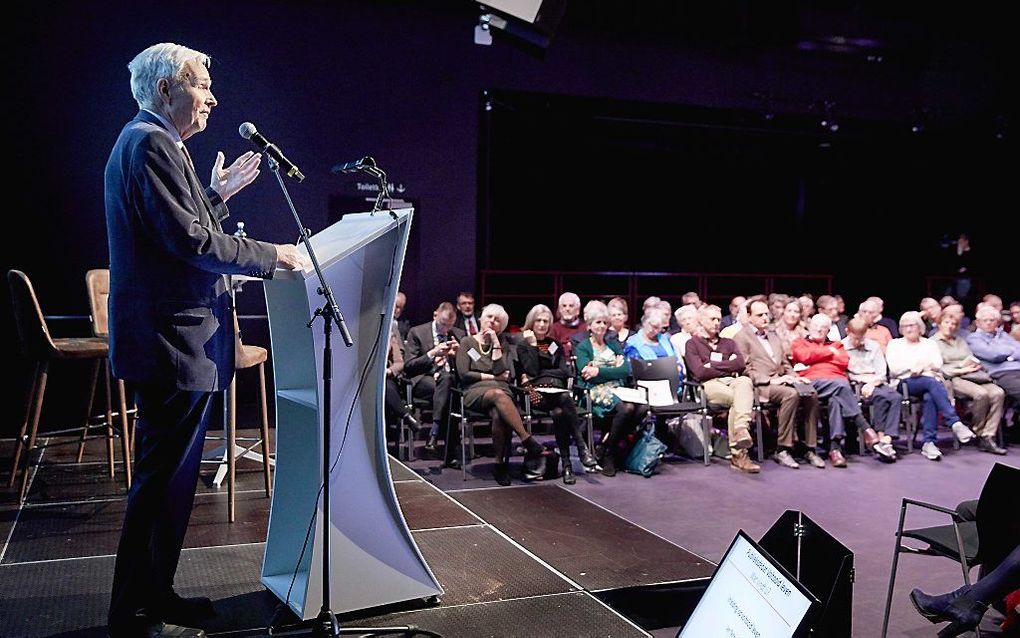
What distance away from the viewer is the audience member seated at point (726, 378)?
6.32m

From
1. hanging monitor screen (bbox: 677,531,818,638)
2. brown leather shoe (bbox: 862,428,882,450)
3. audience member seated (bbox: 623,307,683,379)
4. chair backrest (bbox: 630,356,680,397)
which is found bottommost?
brown leather shoe (bbox: 862,428,882,450)

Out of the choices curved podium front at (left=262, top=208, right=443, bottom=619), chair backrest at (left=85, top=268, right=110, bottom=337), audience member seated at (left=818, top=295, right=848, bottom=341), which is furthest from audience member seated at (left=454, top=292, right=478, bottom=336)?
curved podium front at (left=262, top=208, right=443, bottom=619)

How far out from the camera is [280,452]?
9.48ft

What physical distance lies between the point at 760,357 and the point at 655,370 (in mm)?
945

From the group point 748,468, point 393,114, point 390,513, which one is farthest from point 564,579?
point 393,114

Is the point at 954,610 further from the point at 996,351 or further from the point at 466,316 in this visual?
the point at 996,351

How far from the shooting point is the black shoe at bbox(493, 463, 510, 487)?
556 cm

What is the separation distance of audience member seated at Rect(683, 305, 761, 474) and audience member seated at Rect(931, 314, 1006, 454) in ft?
6.75

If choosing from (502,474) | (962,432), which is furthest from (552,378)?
(962,432)

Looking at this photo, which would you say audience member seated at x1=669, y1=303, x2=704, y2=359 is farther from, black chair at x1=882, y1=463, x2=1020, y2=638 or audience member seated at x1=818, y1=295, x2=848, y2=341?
black chair at x1=882, y1=463, x2=1020, y2=638

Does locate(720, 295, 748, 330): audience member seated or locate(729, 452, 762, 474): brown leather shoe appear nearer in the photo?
locate(729, 452, 762, 474): brown leather shoe

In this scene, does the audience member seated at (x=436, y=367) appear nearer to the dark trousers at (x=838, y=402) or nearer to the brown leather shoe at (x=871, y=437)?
the dark trousers at (x=838, y=402)

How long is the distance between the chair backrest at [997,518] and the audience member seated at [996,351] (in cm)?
506

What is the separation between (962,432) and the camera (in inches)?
281
